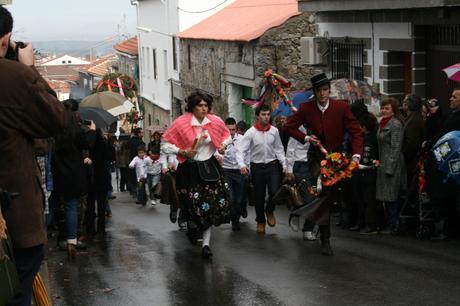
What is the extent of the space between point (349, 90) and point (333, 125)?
4.23 meters

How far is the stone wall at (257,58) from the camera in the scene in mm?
23391

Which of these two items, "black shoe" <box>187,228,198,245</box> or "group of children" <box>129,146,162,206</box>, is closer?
"black shoe" <box>187,228,198,245</box>

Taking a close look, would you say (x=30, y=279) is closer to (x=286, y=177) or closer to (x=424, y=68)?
(x=286, y=177)

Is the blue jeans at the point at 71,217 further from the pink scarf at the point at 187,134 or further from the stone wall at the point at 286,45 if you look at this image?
the stone wall at the point at 286,45

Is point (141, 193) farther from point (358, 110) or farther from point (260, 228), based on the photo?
point (358, 110)

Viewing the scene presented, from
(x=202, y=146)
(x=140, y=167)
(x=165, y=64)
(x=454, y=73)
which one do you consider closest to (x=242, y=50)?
(x=140, y=167)

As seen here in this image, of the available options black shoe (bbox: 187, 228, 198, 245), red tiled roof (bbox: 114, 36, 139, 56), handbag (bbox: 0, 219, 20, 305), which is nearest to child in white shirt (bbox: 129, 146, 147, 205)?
black shoe (bbox: 187, 228, 198, 245)

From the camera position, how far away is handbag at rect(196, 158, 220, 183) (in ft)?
33.5

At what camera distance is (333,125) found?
1006cm

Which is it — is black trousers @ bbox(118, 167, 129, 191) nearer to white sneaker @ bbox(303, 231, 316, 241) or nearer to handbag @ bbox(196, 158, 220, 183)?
white sneaker @ bbox(303, 231, 316, 241)

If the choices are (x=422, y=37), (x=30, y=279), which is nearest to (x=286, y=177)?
(x=422, y=37)

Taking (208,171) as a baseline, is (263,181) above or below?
below

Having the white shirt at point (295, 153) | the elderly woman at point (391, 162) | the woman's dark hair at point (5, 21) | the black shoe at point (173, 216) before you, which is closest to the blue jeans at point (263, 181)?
the white shirt at point (295, 153)

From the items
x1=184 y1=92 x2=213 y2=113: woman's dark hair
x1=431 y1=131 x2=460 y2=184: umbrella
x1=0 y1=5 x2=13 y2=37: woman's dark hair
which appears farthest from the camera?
x1=184 y1=92 x2=213 y2=113: woman's dark hair
